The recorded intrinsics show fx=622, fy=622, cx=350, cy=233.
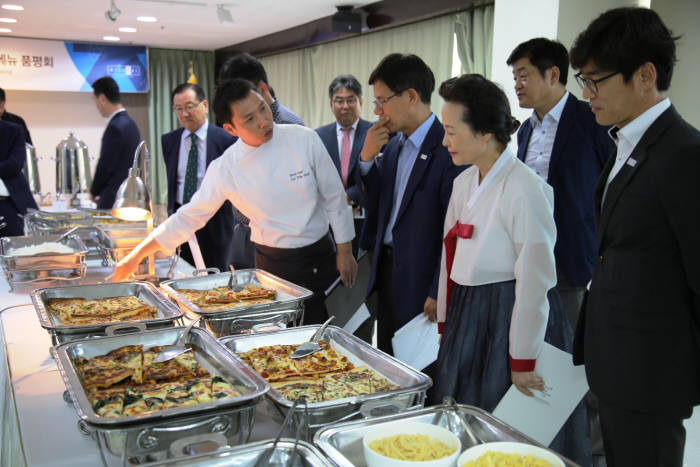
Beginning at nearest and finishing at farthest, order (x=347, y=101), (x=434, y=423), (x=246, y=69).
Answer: (x=434, y=423), (x=246, y=69), (x=347, y=101)

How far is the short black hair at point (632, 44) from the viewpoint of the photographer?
127cm

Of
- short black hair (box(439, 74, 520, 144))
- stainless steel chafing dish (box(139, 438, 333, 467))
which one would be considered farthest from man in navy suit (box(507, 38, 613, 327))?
stainless steel chafing dish (box(139, 438, 333, 467))

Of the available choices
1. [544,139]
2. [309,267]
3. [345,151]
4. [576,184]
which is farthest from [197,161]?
[576,184]

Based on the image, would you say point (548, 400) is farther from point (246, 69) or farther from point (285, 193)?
point (246, 69)

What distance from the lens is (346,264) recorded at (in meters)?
2.23

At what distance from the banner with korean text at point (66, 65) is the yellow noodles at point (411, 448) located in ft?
29.4

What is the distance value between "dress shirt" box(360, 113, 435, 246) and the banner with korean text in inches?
310

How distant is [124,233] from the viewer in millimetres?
2559

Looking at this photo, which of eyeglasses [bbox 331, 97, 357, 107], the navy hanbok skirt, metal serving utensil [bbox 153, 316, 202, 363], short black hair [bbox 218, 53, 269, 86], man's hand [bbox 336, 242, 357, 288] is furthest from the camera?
eyeglasses [bbox 331, 97, 357, 107]

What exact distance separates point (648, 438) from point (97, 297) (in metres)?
1.55

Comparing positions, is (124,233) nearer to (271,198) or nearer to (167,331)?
(271,198)

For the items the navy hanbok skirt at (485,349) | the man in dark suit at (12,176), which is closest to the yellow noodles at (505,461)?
the navy hanbok skirt at (485,349)

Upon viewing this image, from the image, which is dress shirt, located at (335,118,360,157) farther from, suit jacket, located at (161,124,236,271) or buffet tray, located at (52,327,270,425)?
buffet tray, located at (52,327,270,425)

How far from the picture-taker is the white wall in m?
8.82
